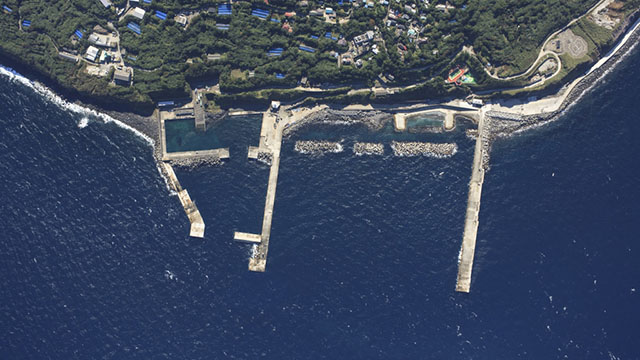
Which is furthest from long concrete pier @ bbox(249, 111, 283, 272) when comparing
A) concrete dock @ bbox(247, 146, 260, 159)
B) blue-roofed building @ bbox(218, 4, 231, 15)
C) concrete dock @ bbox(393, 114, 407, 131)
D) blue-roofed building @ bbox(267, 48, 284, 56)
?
concrete dock @ bbox(393, 114, 407, 131)

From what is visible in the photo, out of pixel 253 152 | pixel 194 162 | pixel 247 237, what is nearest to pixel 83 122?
pixel 194 162

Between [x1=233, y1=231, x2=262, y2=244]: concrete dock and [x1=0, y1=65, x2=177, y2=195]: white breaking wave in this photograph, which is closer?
[x1=233, y1=231, x2=262, y2=244]: concrete dock

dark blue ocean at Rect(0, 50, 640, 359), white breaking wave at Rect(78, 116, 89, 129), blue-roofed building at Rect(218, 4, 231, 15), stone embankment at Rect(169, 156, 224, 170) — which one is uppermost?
blue-roofed building at Rect(218, 4, 231, 15)

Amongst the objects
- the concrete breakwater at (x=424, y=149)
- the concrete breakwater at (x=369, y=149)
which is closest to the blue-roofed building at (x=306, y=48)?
the concrete breakwater at (x=369, y=149)

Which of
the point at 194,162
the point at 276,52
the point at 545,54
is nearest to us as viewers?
the point at 194,162

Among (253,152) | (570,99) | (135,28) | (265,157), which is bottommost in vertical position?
(265,157)

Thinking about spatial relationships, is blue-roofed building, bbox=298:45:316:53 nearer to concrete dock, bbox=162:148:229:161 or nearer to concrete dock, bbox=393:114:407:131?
concrete dock, bbox=393:114:407:131

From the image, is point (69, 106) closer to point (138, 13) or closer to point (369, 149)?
point (138, 13)
